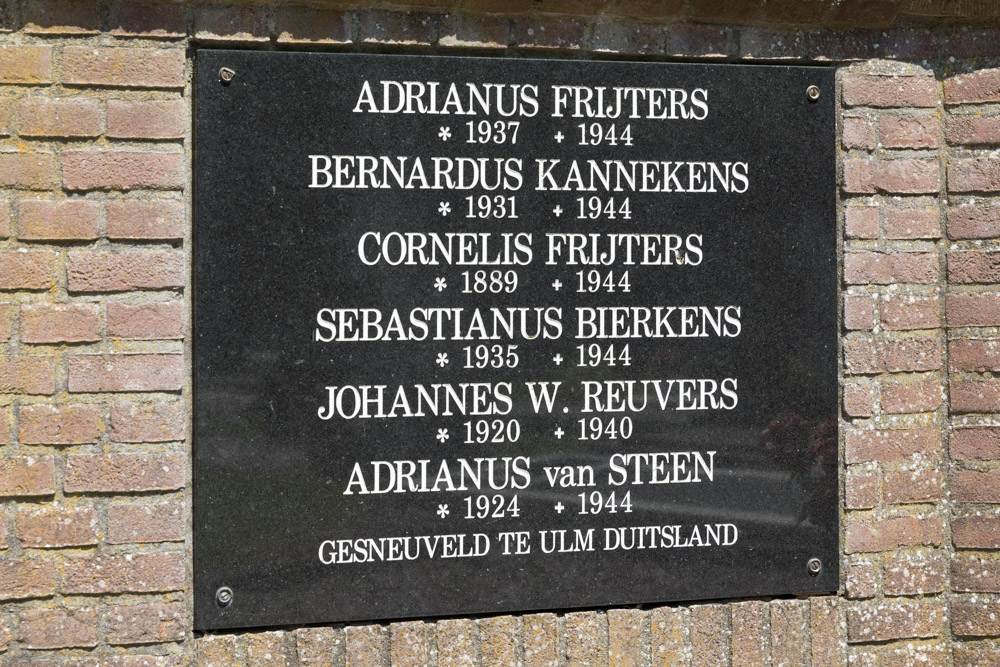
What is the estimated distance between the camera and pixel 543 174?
2.69 meters

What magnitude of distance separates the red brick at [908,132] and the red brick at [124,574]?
6.80ft

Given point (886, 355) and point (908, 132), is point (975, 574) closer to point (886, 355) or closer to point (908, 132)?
point (886, 355)

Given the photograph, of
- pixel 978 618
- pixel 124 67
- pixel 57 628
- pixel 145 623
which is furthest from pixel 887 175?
pixel 57 628

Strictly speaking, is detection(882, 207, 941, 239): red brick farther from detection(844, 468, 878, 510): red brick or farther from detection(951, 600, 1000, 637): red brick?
detection(951, 600, 1000, 637): red brick

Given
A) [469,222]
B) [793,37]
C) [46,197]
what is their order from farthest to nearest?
[793,37]
[469,222]
[46,197]

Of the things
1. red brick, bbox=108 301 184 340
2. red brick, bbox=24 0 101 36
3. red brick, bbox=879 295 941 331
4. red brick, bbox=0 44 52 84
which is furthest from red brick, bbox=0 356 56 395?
red brick, bbox=879 295 941 331

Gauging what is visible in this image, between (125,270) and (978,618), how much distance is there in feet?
7.67

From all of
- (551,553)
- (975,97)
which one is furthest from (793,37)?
(551,553)

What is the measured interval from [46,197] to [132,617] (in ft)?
3.23

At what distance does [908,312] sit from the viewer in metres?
2.82

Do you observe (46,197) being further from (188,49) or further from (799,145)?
(799,145)

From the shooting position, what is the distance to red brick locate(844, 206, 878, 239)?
281 centimetres

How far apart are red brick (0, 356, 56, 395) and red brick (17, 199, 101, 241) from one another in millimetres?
278

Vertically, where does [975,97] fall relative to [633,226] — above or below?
above
